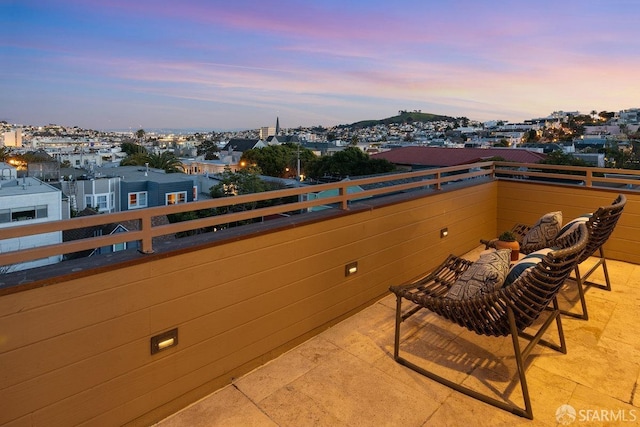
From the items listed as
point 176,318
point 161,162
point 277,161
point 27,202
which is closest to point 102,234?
point 176,318

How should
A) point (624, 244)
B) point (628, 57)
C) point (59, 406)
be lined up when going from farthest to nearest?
1. point (628, 57)
2. point (624, 244)
3. point (59, 406)

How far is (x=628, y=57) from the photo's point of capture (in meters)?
11.3

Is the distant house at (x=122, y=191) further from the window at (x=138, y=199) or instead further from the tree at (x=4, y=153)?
the tree at (x=4, y=153)

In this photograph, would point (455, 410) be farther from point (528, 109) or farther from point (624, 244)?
point (528, 109)

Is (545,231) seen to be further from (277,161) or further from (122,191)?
(277,161)

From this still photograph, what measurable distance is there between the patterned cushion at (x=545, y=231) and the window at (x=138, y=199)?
2402 cm

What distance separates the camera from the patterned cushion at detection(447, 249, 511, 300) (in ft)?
7.05

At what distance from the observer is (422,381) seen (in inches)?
87.2

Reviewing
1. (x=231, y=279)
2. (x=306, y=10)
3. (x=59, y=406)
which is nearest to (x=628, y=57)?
(x=306, y=10)

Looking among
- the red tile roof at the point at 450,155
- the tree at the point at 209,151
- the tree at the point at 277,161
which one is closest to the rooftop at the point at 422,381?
the red tile roof at the point at 450,155

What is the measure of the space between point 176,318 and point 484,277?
174cm

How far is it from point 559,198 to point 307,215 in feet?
13.3

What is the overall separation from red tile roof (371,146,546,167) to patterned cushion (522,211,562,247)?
82.0 ft

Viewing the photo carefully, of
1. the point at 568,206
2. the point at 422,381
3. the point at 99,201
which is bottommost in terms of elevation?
the point at 99,201
